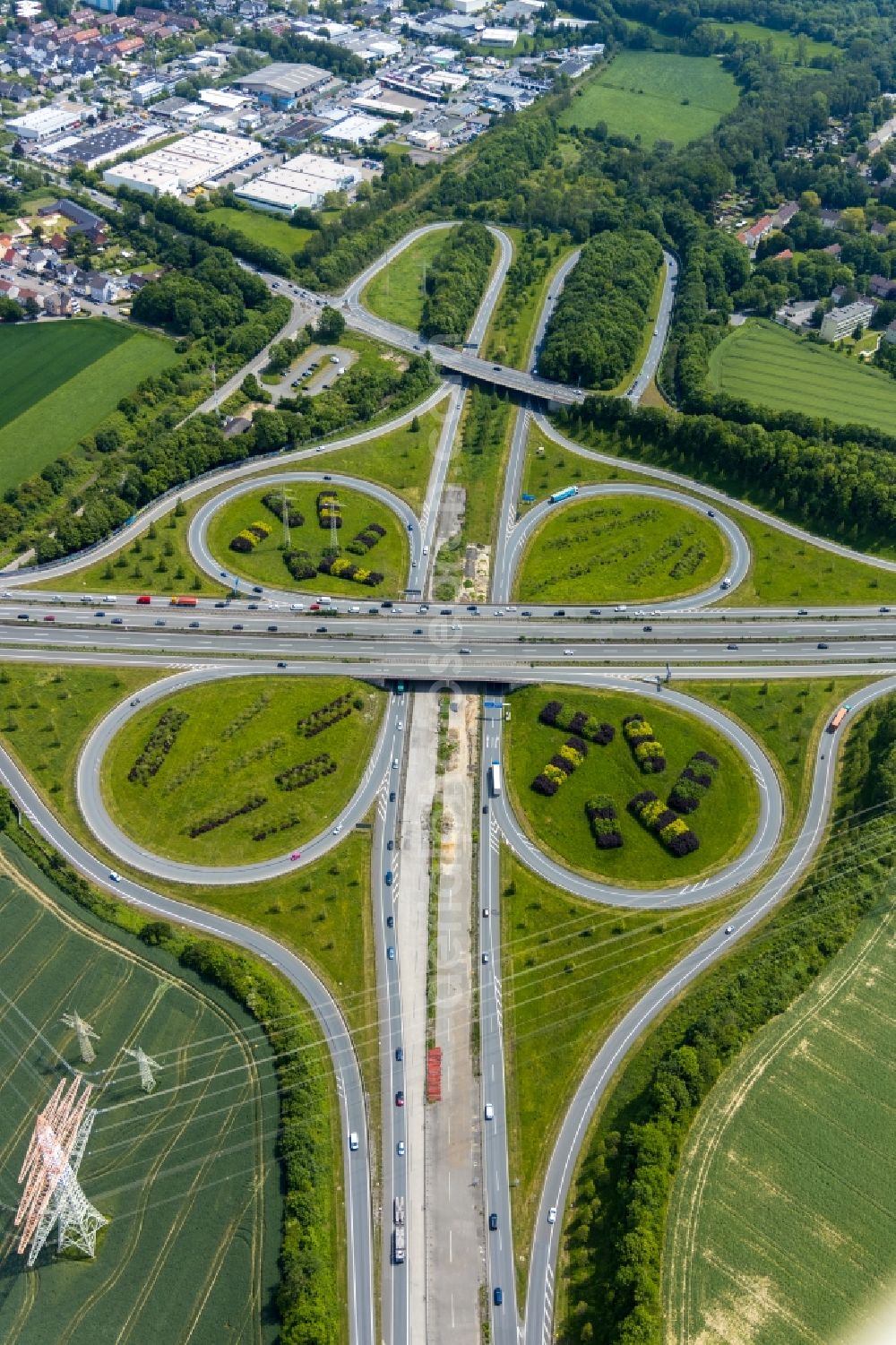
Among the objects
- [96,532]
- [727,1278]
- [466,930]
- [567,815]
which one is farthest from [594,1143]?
[96,532]

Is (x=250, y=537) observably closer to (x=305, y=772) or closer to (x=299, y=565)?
(x=299, y=565)

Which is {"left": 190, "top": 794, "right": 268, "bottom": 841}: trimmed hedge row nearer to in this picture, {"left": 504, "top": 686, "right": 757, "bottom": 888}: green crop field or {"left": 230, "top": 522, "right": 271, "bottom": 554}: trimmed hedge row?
{"left": 504, "top": 686, "right": 757, "bottom": 888}: green crop field

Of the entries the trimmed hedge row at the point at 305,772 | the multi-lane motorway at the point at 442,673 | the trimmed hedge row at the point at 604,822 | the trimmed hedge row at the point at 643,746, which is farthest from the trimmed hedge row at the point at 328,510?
the trimmed hedge row at the point at 604,822

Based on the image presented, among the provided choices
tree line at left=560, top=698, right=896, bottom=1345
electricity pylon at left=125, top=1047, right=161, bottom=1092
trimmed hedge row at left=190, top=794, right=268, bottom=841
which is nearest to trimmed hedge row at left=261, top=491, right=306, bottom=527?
trimmed hedge row at left=190, top=794, right=268, bottom=841

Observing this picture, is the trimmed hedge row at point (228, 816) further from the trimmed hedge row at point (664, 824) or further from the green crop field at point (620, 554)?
the green crop field at point (620, 554)

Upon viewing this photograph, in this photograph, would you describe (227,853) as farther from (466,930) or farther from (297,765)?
(466,930)

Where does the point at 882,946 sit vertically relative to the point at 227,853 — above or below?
below

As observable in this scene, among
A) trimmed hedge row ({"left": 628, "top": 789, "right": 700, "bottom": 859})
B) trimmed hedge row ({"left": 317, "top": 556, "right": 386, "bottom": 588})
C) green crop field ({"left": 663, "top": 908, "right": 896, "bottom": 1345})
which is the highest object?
trimmed hedge row ({"left": 317, "top": 556, "right": 386, "bottom": 588})

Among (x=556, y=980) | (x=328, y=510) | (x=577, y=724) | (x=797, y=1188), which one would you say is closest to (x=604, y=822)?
(x=577, y=724)
